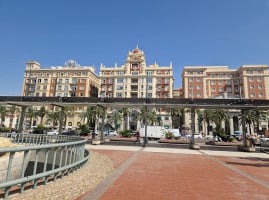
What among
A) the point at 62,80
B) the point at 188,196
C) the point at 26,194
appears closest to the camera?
the point at 26,194

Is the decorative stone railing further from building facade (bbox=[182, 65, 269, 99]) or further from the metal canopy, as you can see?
building facade (bbox=[182, 65, 269, 99])

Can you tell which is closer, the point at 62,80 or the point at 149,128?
the point at 149,128

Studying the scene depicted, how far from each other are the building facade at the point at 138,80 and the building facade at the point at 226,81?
961 centimetres

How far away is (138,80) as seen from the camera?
63.4 metres

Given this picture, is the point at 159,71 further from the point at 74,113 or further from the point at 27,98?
the point at 27,98

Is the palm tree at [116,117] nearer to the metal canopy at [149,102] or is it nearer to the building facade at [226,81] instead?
the building facade at [226,81]

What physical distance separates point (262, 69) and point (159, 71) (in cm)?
4036

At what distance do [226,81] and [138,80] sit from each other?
37.0 metres

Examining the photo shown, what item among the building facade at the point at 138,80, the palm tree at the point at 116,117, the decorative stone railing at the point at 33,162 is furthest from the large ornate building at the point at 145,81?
the decorative stone railing at the point at 33,162

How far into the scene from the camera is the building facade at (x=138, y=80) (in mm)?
62969

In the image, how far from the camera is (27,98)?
76.0 feet

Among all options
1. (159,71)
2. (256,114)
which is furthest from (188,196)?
(159,71)

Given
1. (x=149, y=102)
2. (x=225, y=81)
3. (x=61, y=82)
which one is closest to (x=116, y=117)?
(x=61, y=82)

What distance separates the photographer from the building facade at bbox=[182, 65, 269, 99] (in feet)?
210
